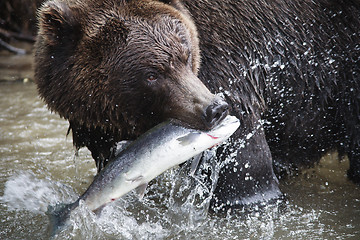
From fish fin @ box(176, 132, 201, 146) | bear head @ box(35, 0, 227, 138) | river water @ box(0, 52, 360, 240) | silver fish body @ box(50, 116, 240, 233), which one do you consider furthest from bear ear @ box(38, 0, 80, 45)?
river water @ box(0, 52, 360, 240)

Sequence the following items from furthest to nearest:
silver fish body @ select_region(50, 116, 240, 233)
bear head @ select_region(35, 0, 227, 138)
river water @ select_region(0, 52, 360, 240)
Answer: river water @ select_region(0, 52, 360, 240)
bear head @ select_region(35, 0, 227, 138)
silver fish body @ select_region(50, 116, 240, 233)

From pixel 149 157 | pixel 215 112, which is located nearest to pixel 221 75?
pixel 215 112

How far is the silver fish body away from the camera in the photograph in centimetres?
344

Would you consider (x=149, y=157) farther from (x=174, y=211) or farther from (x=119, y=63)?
(x=174, y=211)

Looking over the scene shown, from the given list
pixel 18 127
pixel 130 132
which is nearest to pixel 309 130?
pixel 130 132

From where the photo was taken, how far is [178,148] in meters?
A: 3.44

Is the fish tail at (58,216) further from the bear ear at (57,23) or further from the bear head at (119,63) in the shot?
the bear ear at (57,23)

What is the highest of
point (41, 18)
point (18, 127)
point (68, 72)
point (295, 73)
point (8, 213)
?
point (41, 18)

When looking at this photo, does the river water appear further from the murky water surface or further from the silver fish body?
the silver fish body

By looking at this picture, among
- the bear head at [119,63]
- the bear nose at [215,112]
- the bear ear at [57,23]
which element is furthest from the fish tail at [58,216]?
the bear ear at [57,23]

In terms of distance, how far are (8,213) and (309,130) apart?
9.59 ft

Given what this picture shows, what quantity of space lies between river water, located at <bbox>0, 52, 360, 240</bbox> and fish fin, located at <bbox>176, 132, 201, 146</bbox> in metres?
0.81

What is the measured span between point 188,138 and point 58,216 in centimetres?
104

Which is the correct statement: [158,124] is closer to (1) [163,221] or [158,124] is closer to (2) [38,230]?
(1) [163,221]
